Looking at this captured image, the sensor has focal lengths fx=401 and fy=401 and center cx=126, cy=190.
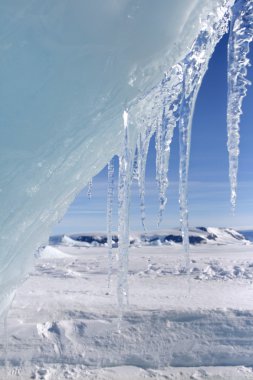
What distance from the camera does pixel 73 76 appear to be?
167 cm

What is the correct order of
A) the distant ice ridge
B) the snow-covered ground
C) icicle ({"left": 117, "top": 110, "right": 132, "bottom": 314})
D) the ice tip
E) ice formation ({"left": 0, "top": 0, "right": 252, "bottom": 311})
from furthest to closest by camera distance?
the distant ice ridge → the snow-covered ground → icicle ({"left": 117, "top": 110, "right": 132, "bottom": 314}) → the ice tip → ice formation ({"left": 0, "top": 0, "right": 252, "bottom": 311})

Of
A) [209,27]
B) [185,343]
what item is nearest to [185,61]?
[209,27]

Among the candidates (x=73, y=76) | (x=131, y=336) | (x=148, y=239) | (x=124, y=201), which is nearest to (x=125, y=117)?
(x=73, y=76)

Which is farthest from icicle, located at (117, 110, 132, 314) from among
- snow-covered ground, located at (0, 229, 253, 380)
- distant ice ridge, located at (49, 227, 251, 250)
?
distant ice ridge, located at (49, 227, 251, 250)

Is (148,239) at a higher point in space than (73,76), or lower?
higher

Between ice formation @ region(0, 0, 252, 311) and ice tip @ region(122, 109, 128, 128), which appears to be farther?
ice tip @ region(122, 109, 128, 128)

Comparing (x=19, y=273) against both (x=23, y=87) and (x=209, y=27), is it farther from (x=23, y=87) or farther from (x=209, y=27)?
(x=209, y=27)

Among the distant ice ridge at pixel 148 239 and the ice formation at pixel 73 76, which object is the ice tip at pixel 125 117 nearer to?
the ice formation at pixel 73 76

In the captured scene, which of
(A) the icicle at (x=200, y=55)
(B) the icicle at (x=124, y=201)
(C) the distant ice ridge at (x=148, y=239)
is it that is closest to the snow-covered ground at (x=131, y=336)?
(B) the icicle at (x=124, y=201)

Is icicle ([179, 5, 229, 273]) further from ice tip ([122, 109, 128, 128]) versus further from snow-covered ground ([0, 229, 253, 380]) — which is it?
snow-covered ground ([0, 229, 253, 380])

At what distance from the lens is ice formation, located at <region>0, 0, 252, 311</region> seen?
1.55 meters

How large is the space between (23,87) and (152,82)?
61cm

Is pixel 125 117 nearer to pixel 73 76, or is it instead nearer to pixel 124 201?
pixel 73 76

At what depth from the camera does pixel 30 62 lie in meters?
1.60
